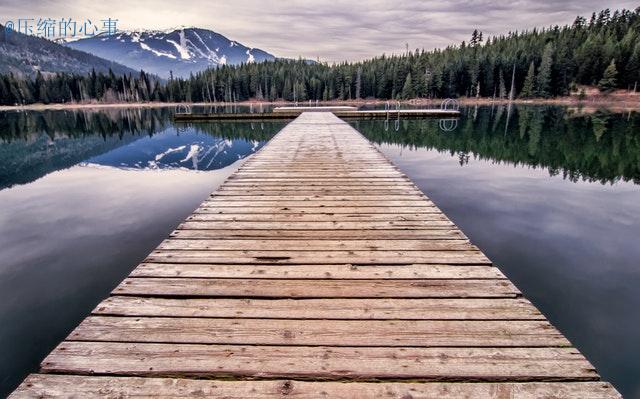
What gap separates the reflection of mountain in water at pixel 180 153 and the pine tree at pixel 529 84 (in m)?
73.2

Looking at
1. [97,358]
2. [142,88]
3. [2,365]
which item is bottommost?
[2,365]

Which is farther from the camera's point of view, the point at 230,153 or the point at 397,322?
the point at 230,153

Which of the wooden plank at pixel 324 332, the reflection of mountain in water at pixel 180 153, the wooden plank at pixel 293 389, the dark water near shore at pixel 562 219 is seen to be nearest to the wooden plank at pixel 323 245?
the wooden plank at pixel 324 332

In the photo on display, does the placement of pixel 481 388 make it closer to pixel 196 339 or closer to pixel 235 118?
pixel 196 339

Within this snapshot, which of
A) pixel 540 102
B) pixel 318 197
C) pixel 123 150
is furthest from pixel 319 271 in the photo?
pixel 540 102

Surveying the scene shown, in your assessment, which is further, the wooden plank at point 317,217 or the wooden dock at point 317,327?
the wooden plank at point 317,217

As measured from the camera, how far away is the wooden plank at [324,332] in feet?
8.48

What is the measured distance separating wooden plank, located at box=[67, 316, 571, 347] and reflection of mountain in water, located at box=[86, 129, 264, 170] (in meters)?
15.0

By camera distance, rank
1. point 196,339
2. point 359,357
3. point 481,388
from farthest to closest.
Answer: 1. point 196,339
2. point 359,357
3. point 481,388

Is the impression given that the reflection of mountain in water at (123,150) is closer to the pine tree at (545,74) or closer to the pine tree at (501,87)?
the pine tree at (501,87)

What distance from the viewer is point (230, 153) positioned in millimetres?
20891

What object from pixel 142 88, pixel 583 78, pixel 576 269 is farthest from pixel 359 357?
pixel 142 88

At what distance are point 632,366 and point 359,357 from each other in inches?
154

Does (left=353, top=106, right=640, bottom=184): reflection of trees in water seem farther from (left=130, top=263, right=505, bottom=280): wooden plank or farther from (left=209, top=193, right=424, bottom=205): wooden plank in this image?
(left=130, top=263, right=505, bottom=280): wooden plank
